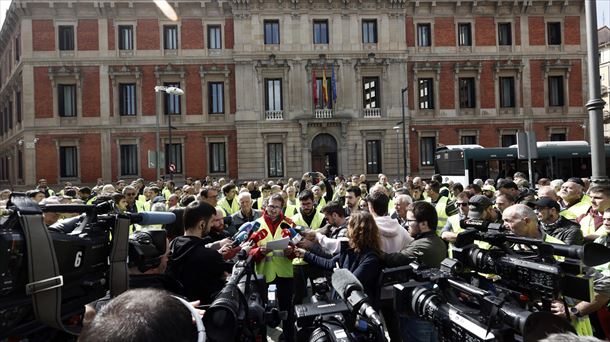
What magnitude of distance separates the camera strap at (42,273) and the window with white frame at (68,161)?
101 ft

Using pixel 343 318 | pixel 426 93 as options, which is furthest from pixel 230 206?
pixel 426 93

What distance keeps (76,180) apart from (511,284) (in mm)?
31303

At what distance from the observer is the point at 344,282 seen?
8.87ft

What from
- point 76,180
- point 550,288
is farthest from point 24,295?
point 76,180

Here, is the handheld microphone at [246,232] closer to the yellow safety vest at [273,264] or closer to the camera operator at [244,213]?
the yellow safety vest at [273,264]

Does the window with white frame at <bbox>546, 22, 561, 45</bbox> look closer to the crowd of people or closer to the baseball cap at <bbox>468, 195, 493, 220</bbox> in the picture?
the crowd of people

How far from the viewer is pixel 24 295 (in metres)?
2.07

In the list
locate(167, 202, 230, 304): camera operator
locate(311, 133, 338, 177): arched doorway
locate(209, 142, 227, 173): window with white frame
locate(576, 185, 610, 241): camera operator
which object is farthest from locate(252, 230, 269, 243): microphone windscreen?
locate(209, 142, 227, 173): window with white frame

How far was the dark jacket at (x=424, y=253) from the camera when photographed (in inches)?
168

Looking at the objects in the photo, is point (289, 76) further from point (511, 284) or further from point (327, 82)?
point (511, 284)

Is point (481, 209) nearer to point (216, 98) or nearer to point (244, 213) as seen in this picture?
point (244, 213)

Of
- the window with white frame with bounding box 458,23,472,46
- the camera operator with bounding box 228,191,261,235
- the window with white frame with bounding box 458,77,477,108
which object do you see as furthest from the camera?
the window with white frame with bounding box 458,77,477,108

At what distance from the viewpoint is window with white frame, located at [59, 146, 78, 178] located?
30005 mm

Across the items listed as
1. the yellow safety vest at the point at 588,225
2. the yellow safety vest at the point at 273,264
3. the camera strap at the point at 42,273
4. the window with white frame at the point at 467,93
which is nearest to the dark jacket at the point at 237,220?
the yellow safety vest at the point at 273,264
